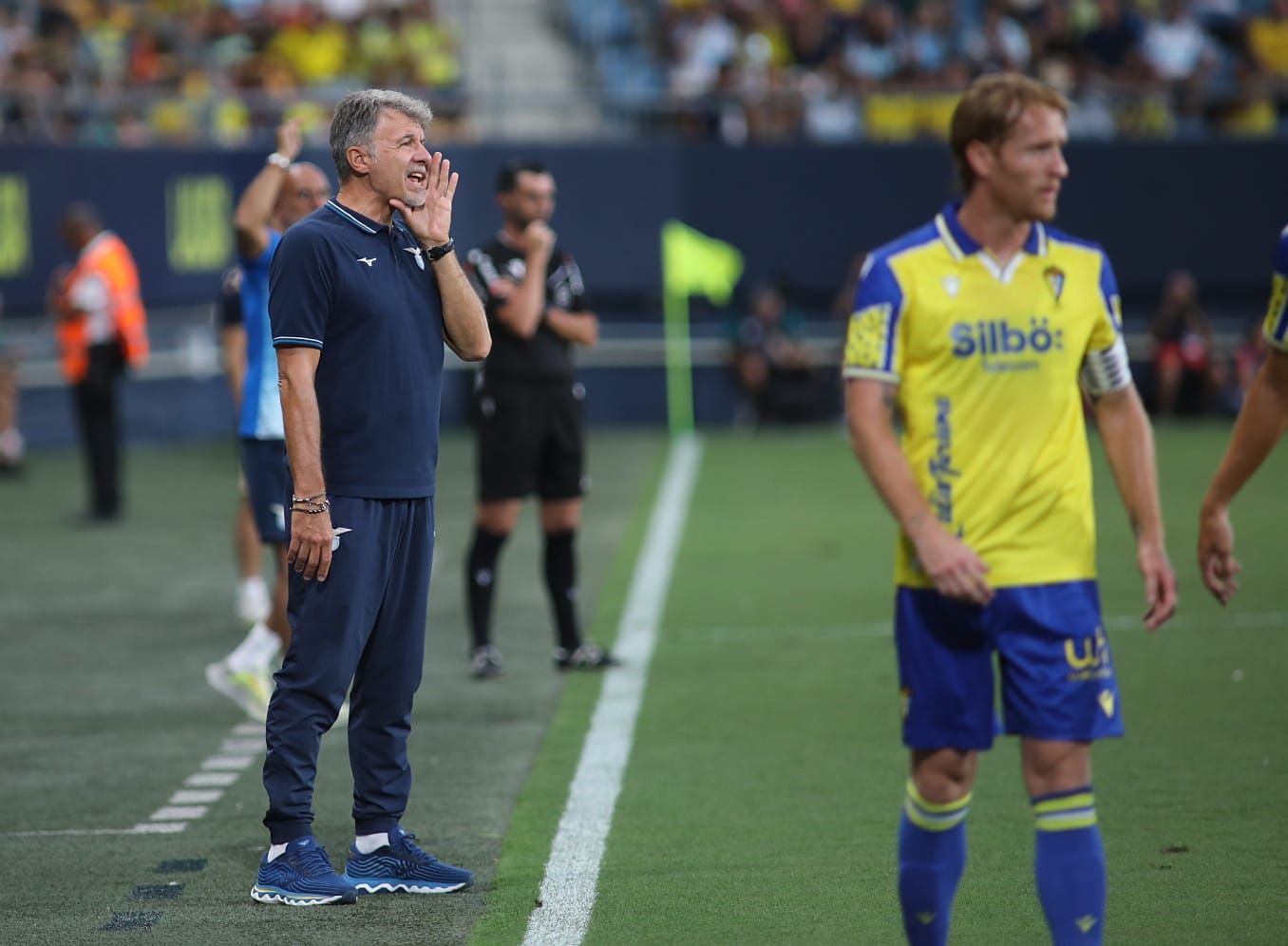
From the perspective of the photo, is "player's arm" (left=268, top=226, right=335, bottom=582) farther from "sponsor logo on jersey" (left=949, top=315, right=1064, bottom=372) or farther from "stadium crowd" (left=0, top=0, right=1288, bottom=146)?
"stadium crowd" (left=0, top=0, right=1288, bottom=146)

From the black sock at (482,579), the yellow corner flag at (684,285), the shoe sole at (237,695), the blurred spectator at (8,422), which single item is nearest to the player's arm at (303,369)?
the shoe sole at (237,695)

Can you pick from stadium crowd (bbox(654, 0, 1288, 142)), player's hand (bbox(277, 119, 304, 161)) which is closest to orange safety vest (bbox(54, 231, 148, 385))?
player's hand (bbox(277, 119, 304, 161))

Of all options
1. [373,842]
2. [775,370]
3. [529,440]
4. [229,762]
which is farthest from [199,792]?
[775,370]

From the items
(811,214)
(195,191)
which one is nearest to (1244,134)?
(811,214)

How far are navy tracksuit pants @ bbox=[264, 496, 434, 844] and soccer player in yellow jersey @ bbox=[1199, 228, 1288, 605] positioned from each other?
2144 mm

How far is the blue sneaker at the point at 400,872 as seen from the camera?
5441 millimetres

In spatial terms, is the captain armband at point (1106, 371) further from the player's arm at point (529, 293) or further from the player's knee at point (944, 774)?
the player's arm at point (529, 293)

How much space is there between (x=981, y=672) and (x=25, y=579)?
970cm

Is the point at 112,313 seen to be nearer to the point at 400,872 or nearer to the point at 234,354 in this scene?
the point at 234,354

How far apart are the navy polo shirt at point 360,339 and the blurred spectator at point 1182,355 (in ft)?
69.0

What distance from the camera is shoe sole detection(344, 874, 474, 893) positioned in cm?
544

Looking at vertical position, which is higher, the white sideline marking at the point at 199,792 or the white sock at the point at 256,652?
the white sock at the point at 256,652

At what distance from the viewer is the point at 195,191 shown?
23000mm

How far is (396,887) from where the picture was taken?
5.44 metres
